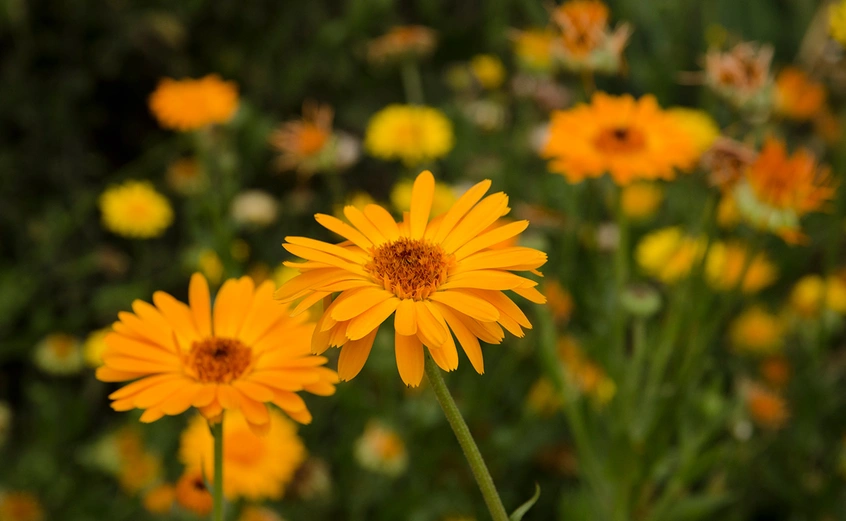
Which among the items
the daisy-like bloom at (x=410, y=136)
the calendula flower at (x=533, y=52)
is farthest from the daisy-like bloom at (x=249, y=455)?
the calendula flower at (x=533, y=52)

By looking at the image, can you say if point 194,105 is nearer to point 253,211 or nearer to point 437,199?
point 253,211

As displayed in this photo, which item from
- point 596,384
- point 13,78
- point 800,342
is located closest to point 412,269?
point 596,384

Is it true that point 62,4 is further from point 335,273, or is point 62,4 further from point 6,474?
point 335,273

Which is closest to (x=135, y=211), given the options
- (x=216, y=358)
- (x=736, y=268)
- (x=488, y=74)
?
(x=488, y=74)

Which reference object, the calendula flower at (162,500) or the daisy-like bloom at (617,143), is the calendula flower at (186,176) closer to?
the calendula flower at (162,500)

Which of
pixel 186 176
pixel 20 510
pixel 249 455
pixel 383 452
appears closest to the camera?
pixel 249 455
